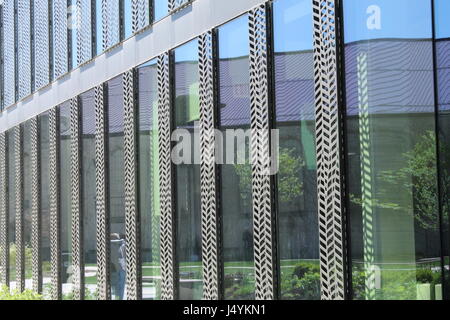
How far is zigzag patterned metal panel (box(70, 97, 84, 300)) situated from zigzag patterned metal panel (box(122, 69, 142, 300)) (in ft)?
8.20

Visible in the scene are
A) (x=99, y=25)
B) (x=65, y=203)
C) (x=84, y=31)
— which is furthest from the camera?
(x=65, y=203)

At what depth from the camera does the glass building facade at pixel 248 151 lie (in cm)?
852

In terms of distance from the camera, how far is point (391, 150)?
28.4 feet

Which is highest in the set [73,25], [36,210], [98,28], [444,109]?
[73,25]

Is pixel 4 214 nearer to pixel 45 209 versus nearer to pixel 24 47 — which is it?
pixel 45 209

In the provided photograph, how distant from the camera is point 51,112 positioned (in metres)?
19.0

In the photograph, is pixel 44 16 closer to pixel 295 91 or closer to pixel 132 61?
pixel 132 61

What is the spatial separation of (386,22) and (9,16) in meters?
16.6

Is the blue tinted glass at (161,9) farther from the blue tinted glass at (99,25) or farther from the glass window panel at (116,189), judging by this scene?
the blue tinted glass at (99,25)

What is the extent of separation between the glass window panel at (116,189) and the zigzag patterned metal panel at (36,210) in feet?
15.5

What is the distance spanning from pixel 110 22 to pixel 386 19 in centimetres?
793

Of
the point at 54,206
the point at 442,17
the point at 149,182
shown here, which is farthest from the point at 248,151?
the point at 54,206

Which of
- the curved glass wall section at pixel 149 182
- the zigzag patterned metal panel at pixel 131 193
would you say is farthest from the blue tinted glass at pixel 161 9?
the zigzag patterned metal panel at pixel 131 193
